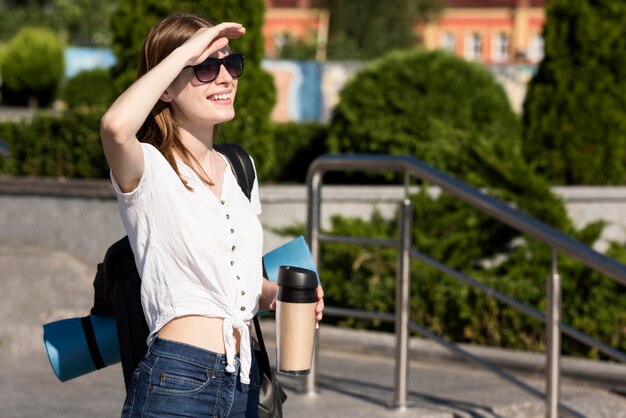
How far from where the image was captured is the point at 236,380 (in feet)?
10.0

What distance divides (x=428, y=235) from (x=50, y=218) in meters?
2.74

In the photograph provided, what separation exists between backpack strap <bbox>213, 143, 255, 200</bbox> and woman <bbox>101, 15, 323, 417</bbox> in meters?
0.11

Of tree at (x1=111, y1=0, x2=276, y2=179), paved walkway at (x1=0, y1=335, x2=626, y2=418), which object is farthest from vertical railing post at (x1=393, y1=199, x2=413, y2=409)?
tree at (x1=111, y1=0, x2=276, y2=179)

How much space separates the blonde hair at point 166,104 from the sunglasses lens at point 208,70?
9 centimetres

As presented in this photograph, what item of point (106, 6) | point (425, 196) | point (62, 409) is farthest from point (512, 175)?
point (106, 6)

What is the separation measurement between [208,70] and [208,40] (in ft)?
0.37

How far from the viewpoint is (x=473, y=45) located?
63.8 m

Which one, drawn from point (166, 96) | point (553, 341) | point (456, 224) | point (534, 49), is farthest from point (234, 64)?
point (534, 49)

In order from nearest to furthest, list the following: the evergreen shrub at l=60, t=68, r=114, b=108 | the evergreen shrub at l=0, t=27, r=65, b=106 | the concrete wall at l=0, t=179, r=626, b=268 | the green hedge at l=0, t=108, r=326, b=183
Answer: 1. the concrete wall at l=0, t=179, r=626, b=268
2. the green hedge at l=0, t=108, r=326, b=183
3. the evergreen shrub at l=60, t=68, r=114, b=108
4. the evergreen shrub at l=0, t=27, r=65, b=106

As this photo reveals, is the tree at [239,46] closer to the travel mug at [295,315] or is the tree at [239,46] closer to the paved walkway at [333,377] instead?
the paved walkway at [333,377]

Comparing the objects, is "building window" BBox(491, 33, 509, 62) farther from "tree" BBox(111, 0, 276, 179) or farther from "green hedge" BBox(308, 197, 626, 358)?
"green hedge" BBox(308, 197, 626, 358)

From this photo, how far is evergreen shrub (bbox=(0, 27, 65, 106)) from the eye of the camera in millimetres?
31484

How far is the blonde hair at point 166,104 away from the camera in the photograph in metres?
3.08

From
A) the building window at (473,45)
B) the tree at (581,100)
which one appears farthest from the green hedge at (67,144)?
the building window at (473,45)
